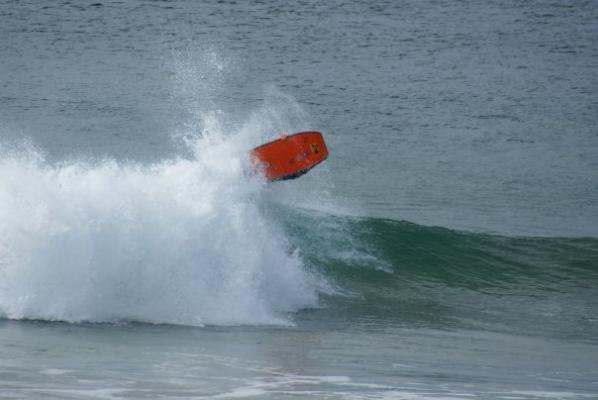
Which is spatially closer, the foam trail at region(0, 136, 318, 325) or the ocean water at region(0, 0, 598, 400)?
the ocean water at region(0, 0, 598, 400)

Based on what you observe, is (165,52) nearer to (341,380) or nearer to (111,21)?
(111,21)

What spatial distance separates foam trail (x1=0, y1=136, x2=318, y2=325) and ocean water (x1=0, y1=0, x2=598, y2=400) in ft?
0.09

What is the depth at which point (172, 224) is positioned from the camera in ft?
46.8

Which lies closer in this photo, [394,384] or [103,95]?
[394,384]

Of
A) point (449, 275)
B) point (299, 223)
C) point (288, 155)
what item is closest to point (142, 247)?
point (288, 155)

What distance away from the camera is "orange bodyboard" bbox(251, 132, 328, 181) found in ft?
51.5

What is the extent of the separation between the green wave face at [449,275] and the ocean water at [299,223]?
65 mm

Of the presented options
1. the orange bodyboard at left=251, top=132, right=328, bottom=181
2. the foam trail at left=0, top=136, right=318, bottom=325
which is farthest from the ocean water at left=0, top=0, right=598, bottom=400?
the orange bodyboard at left=251, top=132, right=328, bottom=181

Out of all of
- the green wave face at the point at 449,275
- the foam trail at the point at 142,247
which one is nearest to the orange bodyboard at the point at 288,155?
the foam trail at the point at 142,247

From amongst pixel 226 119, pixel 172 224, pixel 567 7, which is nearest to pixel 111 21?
pixel 226 119

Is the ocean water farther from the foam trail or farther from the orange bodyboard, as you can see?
the orange bodyboard

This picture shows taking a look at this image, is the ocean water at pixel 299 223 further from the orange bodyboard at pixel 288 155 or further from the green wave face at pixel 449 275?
the orange bodyboard at pixel 288 155

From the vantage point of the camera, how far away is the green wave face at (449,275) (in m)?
15.7

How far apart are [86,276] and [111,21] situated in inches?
1529
